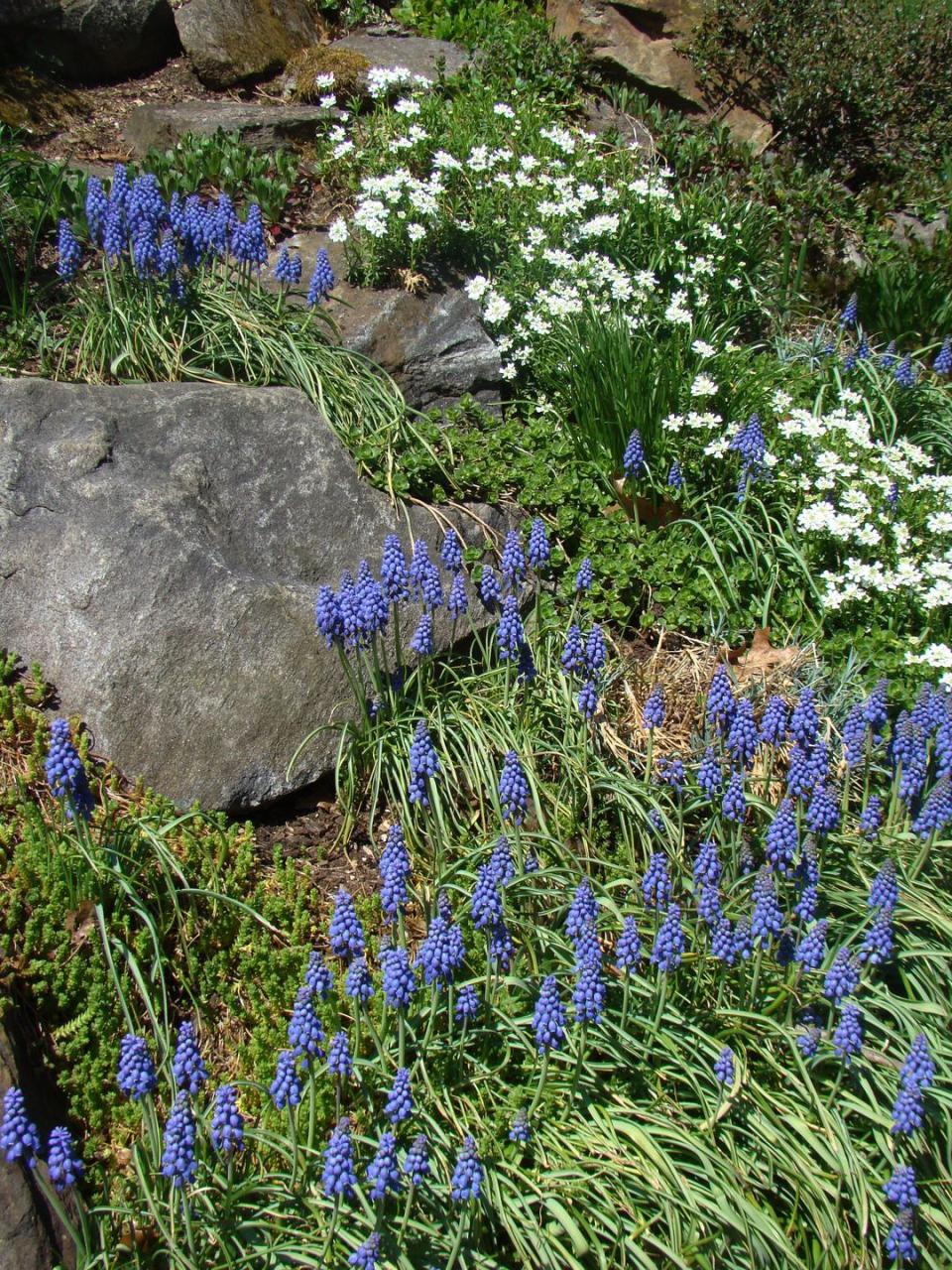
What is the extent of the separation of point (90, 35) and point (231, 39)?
3.41 feet

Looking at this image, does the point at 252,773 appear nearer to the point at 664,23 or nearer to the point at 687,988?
the point at 687,988

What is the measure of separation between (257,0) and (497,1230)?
9018 mm

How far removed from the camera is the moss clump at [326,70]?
8367 millimetres

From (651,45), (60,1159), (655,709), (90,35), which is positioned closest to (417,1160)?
(60,1159)

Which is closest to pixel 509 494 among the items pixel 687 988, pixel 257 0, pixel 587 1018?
pixel 687 988

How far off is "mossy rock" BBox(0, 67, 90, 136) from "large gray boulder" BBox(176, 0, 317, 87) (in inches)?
40.6

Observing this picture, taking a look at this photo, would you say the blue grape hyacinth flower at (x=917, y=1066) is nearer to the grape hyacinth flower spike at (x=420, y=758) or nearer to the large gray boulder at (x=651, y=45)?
the grape hyacinth flower spike at (x=420, y=758)

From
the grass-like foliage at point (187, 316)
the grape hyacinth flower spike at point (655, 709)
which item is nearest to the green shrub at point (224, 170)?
the grass-like foliage at point (187, 316)

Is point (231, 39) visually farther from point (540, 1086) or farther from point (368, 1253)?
point (368, 1253)

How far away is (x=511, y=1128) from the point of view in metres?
3.00

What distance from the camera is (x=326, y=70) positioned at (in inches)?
332

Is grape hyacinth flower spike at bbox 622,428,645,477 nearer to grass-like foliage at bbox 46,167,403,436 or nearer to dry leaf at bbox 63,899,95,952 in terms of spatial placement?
grass-like foliage at bbox 46,167,403,436

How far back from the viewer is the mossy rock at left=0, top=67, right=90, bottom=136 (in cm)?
784

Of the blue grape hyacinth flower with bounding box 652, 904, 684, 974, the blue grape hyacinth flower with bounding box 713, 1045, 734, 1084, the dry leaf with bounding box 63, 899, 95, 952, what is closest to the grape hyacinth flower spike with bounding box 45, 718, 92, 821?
the dry leaf with bounding box 63, 899, 95, 952
